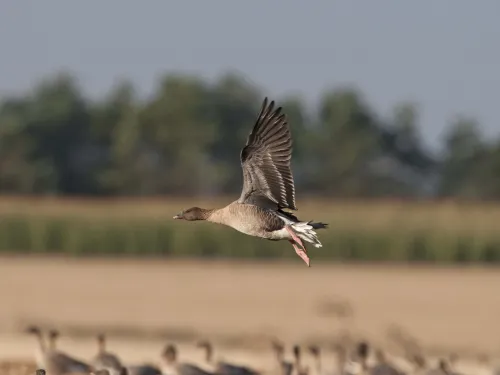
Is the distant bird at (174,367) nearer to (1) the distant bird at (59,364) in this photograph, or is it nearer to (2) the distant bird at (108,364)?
(2) the distant bird at (108,364)

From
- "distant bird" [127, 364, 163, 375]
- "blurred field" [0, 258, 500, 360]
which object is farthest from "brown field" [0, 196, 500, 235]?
"distant bird" [127, 364, 163, 375]

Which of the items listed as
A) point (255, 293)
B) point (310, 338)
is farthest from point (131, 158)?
point (310, 338)

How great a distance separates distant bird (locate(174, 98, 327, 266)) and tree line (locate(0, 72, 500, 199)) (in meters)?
64.1

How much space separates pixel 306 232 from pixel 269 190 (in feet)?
1.65

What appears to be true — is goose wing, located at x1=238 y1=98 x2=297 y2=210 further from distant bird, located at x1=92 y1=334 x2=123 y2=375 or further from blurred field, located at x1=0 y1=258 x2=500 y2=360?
blurred field, located at x1=0 y1=258 x2=500 y2=360

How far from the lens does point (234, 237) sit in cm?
4141

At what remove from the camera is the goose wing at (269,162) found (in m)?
14.8

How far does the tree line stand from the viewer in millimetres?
84438

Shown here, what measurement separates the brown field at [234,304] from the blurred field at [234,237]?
206 cm

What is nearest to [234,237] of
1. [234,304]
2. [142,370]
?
[234,304]

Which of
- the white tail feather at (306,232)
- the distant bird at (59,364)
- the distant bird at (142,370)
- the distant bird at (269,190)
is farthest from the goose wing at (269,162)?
the distant bird at (59,364)

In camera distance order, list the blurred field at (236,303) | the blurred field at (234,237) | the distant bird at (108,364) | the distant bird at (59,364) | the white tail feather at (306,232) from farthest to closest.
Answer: the blurred field at (234,237) < the blurred field at (236,303) < the distant bird at (59,364) < the distant bird at (108,364) < the white tail feather at (306,232)

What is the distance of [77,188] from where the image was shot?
8806 centimetres

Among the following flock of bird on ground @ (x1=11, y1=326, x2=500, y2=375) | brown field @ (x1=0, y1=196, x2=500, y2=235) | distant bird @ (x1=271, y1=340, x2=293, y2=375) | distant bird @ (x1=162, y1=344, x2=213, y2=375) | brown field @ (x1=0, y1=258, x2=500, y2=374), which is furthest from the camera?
brown field @ (x1=0, y1=196, x2=500, y2=235)
